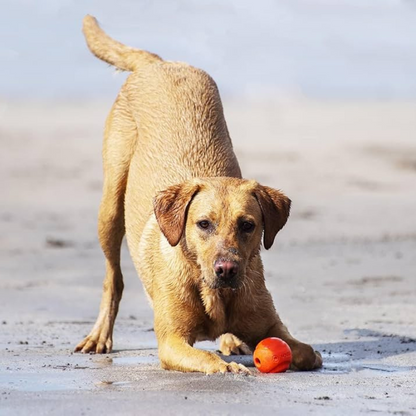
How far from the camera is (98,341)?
24.5 ft

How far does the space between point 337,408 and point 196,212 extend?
1.71 metres

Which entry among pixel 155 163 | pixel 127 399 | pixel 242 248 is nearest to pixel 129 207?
pixel 155 163

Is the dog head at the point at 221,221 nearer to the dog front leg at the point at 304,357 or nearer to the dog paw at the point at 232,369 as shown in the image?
the dog paw at the point at 232,369

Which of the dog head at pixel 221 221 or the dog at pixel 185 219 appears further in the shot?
the dog at pixel 185 219

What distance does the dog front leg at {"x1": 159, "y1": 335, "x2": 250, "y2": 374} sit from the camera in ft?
19.1

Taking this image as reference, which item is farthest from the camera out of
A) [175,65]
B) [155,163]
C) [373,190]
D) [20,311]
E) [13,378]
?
[373,190]

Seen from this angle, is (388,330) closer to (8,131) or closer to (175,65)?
(175,65)

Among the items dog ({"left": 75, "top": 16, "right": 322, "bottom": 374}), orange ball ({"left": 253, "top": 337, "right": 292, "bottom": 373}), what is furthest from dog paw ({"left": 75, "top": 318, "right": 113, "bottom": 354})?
orange ball ({"left": 253, "top": 337, "right": 292, "bottom": 373})

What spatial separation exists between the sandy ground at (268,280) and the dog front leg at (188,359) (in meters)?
0.09

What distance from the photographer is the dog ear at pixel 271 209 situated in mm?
6348

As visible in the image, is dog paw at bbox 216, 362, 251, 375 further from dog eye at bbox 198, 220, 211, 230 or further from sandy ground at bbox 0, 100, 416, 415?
dog eye at bbox 198, 220, 211, 230

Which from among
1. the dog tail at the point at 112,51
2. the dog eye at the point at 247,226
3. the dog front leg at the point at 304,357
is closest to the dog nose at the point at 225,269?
the dog eye at the point at 247,226

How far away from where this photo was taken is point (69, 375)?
19.6 feet

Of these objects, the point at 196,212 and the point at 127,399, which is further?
the point at 196,212
